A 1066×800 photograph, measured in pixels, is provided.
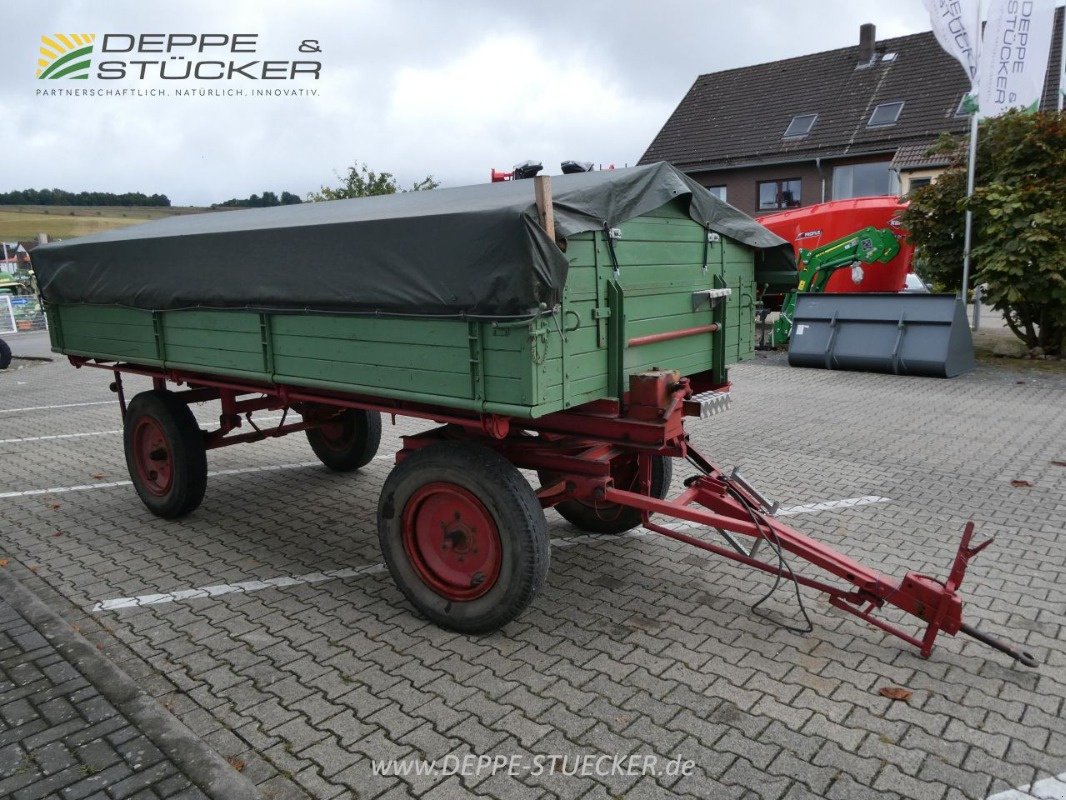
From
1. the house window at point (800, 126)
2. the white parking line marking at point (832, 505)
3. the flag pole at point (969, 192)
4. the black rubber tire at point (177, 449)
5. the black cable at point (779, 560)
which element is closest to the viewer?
the black cable at point (779, 560)

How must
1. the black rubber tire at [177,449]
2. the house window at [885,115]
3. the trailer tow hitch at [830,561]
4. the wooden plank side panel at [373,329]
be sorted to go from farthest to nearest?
the house window at [885,115] → the black rubber tire at [177,449] → the wooden plank side panel at [373,329] → the trailer tow hitch at [830,561]

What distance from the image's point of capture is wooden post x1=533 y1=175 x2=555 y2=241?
3.27 metres


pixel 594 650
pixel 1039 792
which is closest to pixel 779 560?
pixel 594 650

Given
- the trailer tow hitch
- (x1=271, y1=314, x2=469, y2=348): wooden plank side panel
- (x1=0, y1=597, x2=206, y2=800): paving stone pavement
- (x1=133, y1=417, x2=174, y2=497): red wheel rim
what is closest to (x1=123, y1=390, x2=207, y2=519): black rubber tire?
(x1=133, y1=417, x2=174, y2=497): red wheel rim

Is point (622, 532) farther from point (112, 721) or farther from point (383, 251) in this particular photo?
point (112, 721)

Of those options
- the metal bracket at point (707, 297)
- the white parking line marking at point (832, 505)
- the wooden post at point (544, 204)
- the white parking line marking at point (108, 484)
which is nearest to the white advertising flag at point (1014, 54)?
the white parking line marking at point (832, 505)

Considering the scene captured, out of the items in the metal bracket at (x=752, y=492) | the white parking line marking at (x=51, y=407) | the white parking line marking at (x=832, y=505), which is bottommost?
the white parking line marking at (x=832, y=505)

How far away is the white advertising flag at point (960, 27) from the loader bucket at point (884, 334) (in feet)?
13.3

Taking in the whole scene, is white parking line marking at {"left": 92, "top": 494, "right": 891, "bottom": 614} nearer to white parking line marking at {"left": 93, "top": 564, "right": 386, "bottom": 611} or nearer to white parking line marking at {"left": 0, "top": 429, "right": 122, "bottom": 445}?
white parking line marking at {"left": 93, "top": 564, "right": 386, "bottom": 611}

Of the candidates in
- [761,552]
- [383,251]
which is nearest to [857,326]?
[761,552]

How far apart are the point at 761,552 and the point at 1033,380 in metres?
7.91

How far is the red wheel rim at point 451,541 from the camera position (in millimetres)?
3887

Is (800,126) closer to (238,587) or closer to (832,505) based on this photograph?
(832,505)

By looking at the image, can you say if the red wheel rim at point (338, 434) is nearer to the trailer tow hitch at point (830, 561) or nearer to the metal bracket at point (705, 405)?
the trailer tow hitch at point (830, 561)
